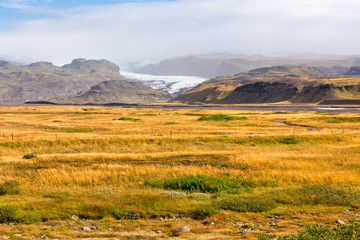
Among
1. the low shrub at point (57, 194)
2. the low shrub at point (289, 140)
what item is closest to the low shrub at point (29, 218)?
the low shrub at point (57, 194)

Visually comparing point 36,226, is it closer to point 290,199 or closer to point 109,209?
point 109,209

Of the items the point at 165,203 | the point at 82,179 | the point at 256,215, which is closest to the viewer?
the point at 256,215

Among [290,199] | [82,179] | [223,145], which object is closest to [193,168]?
[82,179]

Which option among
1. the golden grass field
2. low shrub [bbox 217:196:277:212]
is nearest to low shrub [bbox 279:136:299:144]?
the golden grass field

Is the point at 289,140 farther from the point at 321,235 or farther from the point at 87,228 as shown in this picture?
the point at 87,228

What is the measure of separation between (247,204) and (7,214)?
34.9 ft

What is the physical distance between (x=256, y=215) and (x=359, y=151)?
27.2 meters

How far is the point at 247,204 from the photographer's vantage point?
16266 millimetres

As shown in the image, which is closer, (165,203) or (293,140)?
(165,203)

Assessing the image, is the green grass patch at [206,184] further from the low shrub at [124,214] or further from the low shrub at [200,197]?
the low shrub at [124,214]

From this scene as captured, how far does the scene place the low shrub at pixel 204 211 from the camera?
49.1 ft

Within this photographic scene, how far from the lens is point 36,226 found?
13766mm

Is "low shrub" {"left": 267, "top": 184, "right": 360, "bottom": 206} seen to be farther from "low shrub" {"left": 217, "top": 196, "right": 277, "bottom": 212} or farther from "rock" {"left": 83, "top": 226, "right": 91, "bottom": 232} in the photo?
"rock" {"left": 83, "top": 226, "right": 91, "bottom": 232}

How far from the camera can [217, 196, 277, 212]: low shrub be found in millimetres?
15812
